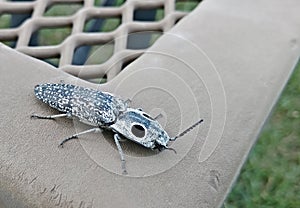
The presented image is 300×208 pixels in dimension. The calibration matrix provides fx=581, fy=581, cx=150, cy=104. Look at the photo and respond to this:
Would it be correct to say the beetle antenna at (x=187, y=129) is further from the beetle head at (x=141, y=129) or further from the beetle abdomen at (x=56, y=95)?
the beetle abdomen at (x=56, y=95)

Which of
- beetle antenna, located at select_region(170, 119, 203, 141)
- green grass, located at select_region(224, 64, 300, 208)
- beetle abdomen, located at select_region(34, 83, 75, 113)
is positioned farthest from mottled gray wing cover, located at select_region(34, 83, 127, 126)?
green grass, located at select_region(224, 64, 300, 208)

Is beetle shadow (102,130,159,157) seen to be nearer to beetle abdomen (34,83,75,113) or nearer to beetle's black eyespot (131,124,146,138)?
beetle's black eyespot (131,124,146,138)

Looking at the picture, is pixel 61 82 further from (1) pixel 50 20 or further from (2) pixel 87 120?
(1) pixel 50 20

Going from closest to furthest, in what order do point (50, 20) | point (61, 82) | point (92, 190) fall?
point (92, 190)
point (61, 82)
point (50, 20)

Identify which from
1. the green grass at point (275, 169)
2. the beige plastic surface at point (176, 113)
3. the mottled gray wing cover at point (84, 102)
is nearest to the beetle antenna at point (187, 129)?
the beige plastic surface at point (176, 113)

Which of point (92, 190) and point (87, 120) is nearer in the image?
point (92, 190)

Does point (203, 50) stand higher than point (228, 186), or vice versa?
point (203, 50)

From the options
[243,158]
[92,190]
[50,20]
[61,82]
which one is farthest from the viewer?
[50,20]

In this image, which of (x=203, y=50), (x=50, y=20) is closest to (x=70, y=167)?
(x=203, y=50)
